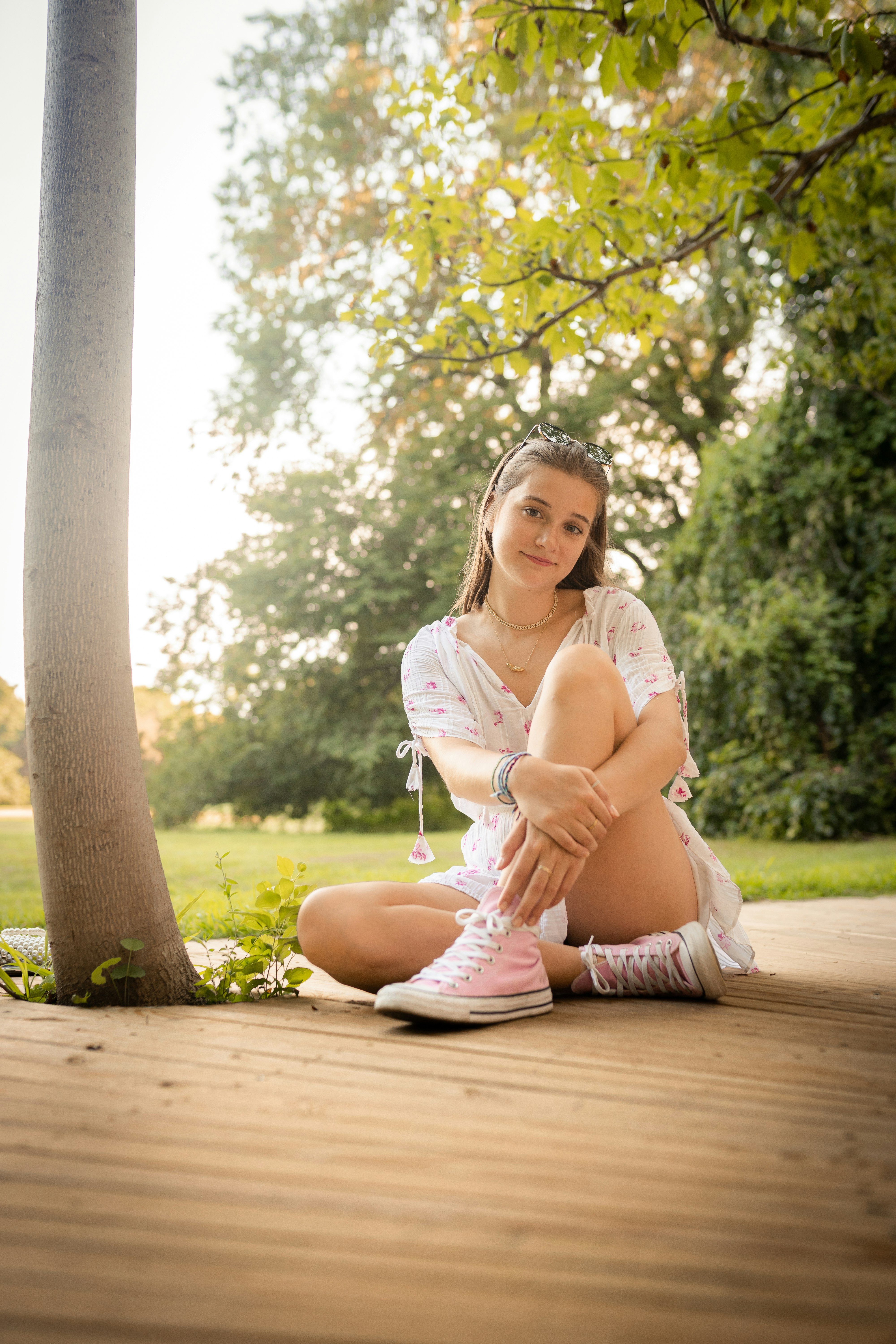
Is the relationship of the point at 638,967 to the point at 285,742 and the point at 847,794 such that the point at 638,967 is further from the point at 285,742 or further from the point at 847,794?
the point at 285,742

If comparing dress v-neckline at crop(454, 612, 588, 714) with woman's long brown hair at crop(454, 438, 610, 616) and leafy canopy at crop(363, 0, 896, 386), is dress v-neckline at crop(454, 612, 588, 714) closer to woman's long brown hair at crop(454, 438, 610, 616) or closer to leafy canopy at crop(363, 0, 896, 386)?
woman's long brown hair at crop(454, 438, 610, 616)

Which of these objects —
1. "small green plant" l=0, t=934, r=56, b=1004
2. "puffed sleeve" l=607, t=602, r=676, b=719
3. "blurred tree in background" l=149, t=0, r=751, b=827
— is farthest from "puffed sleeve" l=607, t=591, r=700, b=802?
"blurred tree in background" l=149, t=0, r=751, b=827

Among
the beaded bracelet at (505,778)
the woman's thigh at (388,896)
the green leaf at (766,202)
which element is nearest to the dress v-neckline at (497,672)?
the beaded bracelet at (505,778)

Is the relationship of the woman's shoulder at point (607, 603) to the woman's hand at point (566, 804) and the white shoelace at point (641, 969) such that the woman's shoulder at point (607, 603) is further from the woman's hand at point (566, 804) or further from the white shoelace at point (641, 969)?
the white shoelace at point (641, 969)

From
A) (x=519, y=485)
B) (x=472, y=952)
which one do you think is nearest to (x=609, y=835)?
(x=472, y=952)

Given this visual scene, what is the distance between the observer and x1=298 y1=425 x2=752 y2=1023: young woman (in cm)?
157

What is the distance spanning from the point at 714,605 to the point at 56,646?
21.1 feet

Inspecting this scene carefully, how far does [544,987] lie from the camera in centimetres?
163

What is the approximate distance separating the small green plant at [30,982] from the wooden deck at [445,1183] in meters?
0.21

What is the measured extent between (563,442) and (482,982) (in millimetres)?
1335

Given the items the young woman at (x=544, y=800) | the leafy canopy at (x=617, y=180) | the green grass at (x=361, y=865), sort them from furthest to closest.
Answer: the green grass at (x=361, y=865) → the leafy canopy at (x=617, y=180) → the young woman at (x=544, y=800)

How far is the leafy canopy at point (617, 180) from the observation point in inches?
98.7

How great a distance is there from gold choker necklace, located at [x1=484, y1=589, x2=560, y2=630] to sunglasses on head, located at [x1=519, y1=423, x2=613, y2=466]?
36cm

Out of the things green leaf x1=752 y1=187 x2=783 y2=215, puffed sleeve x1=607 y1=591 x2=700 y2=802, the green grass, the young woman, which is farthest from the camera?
the green grass
